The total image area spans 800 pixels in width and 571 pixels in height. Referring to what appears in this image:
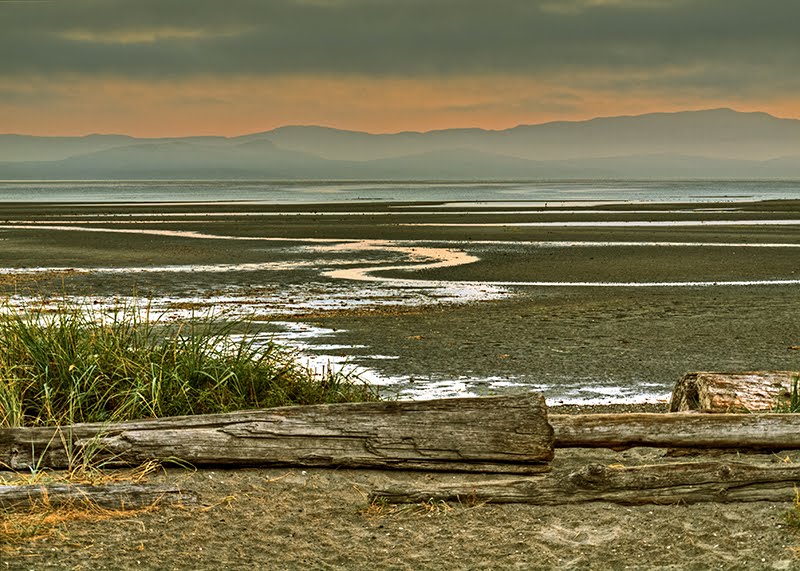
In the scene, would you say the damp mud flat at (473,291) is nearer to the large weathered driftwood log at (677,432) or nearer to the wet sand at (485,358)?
the wet sand at (485,358)

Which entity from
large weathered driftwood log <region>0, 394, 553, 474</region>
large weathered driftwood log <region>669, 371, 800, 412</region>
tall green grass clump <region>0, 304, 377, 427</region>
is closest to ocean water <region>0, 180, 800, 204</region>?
large weathered driftwood log <region>669, 371, 800, 412</region>

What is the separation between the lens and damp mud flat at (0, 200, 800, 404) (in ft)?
41.5

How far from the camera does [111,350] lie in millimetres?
8297

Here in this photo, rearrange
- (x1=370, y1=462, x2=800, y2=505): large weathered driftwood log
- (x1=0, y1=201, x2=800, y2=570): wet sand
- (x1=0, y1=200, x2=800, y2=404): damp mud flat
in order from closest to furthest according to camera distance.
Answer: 1. (x1=0, y1=201, x2=800, y2=570): wet sand
2. (x1=370, y1=462, x2=800, y2=505): large weathered driftwood log
3. (x1=0, y1=200, x2=800, y2=404): damp mud flat

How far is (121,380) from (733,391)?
182 inches

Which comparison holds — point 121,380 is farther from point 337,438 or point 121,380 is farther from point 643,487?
point 643,487

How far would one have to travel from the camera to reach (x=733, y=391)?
8188mm

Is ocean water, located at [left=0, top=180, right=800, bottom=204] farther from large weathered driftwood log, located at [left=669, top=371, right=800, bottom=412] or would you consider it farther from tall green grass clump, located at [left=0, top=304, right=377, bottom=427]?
tall green grass clump, located at [left=0, top=304, right=377, bottom=427]

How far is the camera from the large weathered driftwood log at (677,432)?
6.91m

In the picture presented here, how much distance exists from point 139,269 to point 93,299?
6477 millimetres

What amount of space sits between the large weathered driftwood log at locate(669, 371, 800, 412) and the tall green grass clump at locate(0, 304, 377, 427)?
99.8 inches

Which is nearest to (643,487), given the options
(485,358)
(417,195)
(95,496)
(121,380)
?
(95,496)

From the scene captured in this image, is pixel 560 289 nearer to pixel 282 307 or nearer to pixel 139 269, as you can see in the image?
pixel 282 307

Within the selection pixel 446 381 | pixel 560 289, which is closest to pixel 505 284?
pixel 560 289
